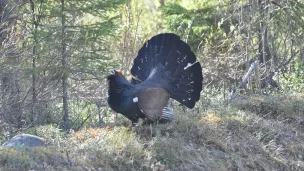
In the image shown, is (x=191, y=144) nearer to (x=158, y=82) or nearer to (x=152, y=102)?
(x=152, y=102)

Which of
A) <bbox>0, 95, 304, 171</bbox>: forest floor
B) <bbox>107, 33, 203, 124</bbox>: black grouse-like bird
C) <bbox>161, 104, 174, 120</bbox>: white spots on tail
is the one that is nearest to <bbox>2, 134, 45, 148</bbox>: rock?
<bbox>0, 95, 304, 171</bbox>: forest floor

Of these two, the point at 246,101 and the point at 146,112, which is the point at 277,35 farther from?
the point at 146,112

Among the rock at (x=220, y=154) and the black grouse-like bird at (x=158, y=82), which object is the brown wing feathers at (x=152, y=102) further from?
the rock at (x=220, y=154)

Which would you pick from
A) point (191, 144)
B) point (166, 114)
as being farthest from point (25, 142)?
point (191, 144)

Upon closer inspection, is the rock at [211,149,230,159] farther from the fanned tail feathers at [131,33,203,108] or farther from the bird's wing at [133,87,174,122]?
the fanned tail feathers at [131,33,203,108]

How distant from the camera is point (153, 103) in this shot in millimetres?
8406

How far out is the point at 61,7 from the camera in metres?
11.3

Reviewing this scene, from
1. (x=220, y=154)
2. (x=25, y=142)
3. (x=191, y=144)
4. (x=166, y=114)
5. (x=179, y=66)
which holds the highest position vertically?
(x=179, y=66)

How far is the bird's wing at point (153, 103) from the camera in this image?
827cm

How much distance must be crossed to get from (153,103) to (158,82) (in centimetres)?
66

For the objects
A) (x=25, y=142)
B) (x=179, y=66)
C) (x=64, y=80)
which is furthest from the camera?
(x=64, y=80)

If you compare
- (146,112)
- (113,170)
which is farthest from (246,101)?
(113,170)

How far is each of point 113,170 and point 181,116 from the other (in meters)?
2.37

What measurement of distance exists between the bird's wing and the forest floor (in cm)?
18
